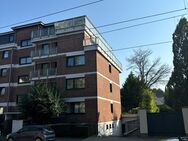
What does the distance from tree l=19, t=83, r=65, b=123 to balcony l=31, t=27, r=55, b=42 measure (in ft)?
28.8

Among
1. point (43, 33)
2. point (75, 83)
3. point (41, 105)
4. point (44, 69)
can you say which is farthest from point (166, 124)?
point (43, 33)

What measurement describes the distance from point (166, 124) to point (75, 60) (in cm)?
1379

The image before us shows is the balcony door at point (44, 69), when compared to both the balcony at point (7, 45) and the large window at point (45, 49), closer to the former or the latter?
the large window at point (45, 49)

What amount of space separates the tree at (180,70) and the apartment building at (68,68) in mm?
8754

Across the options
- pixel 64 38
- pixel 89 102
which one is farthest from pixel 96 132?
pixel 64 38

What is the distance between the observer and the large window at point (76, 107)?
86.4 feet

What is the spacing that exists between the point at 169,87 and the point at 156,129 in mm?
8762

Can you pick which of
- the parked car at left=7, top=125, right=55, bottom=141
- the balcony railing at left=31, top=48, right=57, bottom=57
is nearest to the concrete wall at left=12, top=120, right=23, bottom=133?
the parked car at left=7, top=125, right=55, bottom=141

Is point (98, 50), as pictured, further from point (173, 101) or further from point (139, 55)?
point (139, 55)

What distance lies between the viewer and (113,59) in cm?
3541

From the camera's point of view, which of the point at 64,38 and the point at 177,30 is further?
the point at 64,38

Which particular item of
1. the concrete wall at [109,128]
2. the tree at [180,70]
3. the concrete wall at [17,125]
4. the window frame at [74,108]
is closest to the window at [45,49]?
the window frame at [74,108]

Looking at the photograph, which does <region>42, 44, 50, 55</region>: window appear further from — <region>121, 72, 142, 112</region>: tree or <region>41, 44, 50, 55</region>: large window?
<region>121, 72, 142, 112</region>: tree

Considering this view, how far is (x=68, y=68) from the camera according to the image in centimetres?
2798
